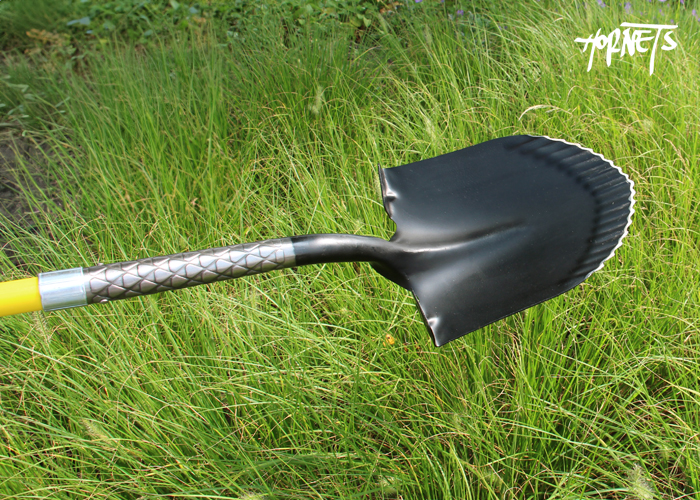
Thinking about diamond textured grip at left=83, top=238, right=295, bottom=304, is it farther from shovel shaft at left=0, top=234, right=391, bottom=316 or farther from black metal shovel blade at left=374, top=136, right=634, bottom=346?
black metal shovel blade at left=374, top=136, right=634, bottom=346

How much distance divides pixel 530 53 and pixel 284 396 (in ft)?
5.36

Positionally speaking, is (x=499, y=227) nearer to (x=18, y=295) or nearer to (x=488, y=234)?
(x=488, y=234)

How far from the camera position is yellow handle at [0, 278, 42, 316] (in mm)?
673

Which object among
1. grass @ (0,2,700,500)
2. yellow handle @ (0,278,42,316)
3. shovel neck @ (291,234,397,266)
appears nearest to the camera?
yellow handle @ (0,278,42,316)

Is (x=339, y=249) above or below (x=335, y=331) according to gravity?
above

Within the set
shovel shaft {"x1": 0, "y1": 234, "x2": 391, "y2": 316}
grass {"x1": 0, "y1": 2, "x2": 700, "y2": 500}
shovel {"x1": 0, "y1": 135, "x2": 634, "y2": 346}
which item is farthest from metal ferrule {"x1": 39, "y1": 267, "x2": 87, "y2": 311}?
grass {"x1": 0, "y1": 2, "x2": 700, "y2": 500}

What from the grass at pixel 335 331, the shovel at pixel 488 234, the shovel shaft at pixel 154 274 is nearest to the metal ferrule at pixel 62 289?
the shovel shaft at pixel 154 274

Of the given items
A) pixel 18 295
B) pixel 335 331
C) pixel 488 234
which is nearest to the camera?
pixel 18 295

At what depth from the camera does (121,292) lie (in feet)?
2.34

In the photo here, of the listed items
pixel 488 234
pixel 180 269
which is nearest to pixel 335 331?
pixel 488 234

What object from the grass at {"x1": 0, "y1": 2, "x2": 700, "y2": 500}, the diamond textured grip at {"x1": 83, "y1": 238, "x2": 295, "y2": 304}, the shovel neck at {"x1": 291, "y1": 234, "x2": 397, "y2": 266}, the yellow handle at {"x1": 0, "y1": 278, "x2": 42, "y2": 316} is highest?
the yellow handle at {"x1": 0, "y1": 278, "x2": 42, "y2": 316}

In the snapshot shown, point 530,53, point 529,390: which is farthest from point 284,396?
point 530,53

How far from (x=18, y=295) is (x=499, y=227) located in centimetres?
84

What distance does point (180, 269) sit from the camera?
2.41ft
